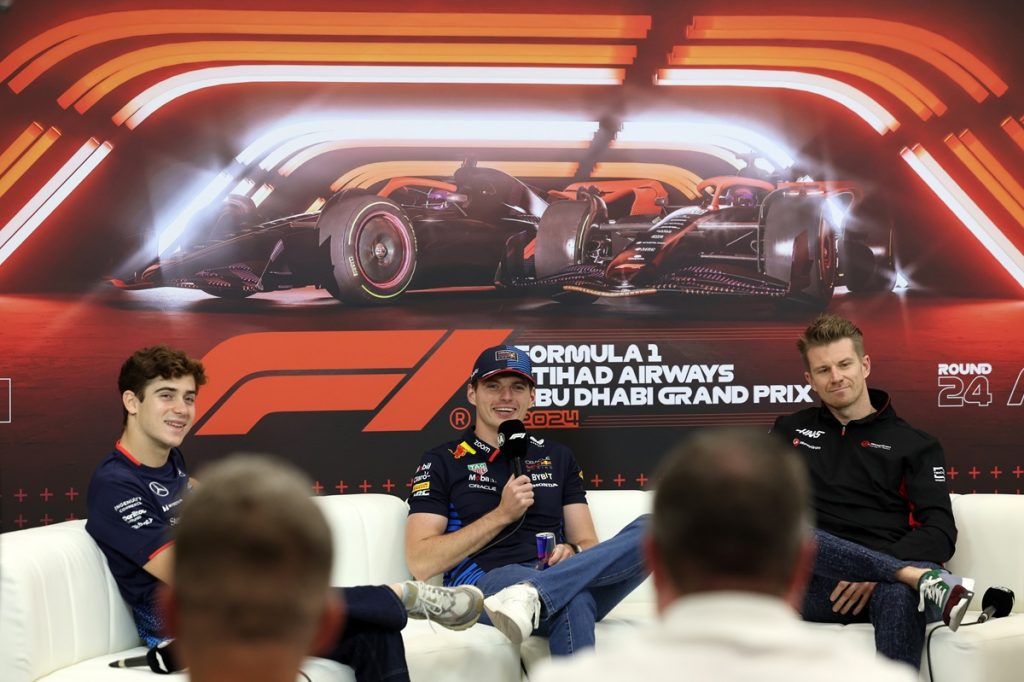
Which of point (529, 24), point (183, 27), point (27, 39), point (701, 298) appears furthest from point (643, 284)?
point (27, 39)

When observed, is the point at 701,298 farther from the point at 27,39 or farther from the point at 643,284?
the point at 27,39

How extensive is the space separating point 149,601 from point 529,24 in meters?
2.84

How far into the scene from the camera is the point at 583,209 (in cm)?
479

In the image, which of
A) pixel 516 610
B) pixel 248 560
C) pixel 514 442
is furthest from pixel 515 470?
pixel 248 560

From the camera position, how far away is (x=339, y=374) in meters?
4.67

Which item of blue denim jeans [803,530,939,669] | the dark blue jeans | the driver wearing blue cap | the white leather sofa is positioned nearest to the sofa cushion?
the white leather sofa

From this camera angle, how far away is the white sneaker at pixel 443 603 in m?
3.25

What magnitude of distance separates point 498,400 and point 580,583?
2.94 ft

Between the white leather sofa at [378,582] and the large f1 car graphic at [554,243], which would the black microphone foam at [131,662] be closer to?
the white leather sofa at [378,582]

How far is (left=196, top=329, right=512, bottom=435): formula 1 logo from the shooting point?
4625 mm

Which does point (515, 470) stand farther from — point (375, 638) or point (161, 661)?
point (161, 661)

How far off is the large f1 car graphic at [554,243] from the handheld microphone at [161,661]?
1.88 m

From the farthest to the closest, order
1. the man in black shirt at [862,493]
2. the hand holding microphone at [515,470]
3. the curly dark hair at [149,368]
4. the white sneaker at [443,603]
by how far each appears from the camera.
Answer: the hand holding microphone at [515,470]
the man in black shirt at [862,493]
the curly dark hair at [149,368]
the white sneaker at [443,603]

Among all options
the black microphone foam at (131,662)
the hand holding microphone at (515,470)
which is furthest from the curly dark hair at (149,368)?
the hand holding microphone at (515,470)
